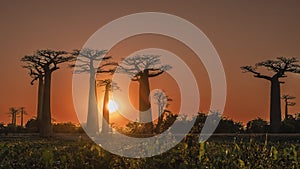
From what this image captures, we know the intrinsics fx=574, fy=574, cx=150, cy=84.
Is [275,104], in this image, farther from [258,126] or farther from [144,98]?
[144,98]

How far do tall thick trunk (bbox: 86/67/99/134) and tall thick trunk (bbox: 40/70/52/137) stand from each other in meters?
3.57

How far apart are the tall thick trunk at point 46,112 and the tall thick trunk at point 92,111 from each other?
3.57 meters

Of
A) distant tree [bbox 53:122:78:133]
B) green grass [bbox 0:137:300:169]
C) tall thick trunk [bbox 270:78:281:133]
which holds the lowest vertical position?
distant tree [bbox 53:122:78:133]

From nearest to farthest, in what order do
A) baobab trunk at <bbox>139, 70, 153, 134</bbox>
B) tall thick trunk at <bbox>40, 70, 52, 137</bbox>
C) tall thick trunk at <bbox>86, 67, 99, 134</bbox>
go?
tall thick trunk at <bbox>40, 70, 52, 137</bbox> → baobab trunk at <bbox>139, 70, 153, 134</bbox> → tall thick trunk at <bbox>86, 67, 99, 134</bbox>

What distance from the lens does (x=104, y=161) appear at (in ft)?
34.1

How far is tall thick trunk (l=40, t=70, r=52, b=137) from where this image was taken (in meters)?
48.6

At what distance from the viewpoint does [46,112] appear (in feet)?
164

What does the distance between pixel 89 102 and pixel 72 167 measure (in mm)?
40991

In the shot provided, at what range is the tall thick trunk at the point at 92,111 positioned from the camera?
167 ft

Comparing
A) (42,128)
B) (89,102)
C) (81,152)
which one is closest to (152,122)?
(89,102)

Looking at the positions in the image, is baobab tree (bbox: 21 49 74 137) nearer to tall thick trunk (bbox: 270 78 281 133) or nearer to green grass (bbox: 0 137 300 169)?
tall thick trunk (bbox: 270 78 281 133)

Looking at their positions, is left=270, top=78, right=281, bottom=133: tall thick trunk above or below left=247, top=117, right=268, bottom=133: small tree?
above

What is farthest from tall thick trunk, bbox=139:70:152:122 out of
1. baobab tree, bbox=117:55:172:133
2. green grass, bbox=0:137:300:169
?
green grass, bbox=0:137:300:169

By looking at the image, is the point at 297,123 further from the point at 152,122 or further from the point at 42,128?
the point at 42,128
